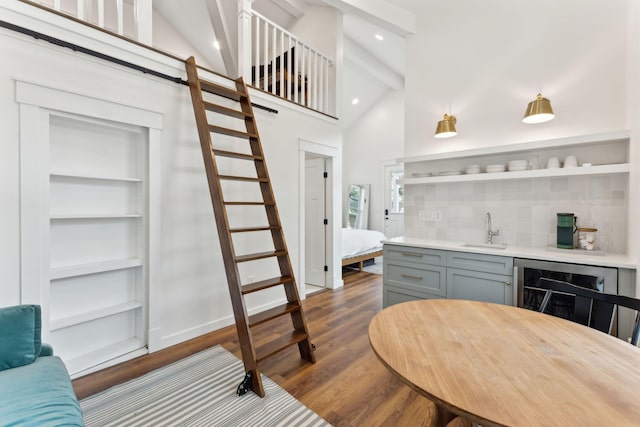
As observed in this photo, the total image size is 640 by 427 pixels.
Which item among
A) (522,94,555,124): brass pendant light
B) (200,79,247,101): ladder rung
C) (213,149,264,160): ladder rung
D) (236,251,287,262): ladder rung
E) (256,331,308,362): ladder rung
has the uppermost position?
(200,79,247,101): ladder rung

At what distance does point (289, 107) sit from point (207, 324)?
267cm

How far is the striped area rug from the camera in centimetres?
170

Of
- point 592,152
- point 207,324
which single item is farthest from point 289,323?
point 592,152

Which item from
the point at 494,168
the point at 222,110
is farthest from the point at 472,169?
the point at 222,110

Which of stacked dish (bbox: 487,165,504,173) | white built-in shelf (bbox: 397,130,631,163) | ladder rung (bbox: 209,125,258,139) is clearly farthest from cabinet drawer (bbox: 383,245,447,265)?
ladder rung (bbox: 209,125,258,139)

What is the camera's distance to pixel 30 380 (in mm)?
1310

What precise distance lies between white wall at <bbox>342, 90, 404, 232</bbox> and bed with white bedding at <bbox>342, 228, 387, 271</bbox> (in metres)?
2.05

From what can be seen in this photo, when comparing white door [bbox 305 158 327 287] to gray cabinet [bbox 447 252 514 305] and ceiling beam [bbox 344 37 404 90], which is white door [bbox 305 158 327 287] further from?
ceiling beam [bbox 344 37 404 90]

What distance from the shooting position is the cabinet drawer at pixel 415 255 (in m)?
2.71

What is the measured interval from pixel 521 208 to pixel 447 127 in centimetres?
106

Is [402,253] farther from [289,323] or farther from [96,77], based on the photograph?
[96,77]

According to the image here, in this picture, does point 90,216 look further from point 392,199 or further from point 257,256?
point 392,199

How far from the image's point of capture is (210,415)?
1.75 m

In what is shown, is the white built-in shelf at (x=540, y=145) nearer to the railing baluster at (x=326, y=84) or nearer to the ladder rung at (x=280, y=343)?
the railing baluster at (x=326, y=84)
